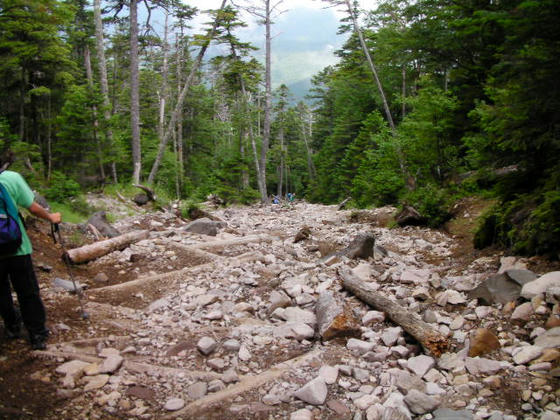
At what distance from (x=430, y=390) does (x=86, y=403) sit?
9.80ft

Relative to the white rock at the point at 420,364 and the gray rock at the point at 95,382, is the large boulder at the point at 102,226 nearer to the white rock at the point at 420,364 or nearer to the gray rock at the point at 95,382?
the gray rock at the point at 95,382

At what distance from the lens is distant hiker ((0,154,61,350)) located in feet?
11.6

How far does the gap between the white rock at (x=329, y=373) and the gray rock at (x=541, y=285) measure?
7.69ft

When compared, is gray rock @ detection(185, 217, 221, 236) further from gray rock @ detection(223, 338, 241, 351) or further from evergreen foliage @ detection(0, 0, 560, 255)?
gray rock @ detection(223, 338, 241, 351)

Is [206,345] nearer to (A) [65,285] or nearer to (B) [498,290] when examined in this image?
(A) [65,285]

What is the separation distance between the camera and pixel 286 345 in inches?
165

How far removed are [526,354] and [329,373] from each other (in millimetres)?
1806

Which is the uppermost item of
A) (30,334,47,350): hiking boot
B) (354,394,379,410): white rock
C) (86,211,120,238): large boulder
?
(86,211,120,238): large boulder

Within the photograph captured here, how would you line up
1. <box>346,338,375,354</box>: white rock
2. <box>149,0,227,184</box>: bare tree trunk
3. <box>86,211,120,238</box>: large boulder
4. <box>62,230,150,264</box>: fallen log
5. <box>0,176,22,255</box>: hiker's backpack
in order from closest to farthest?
1. <box>0,176,22,255</box>: hiker's backpack
2. <box>346,338,375,354</box>: white rock
3. <box>62,230,150,264</box>: fallen log
4. <box>86,211,120,238</box>: large boulder
5. <box>149,0,227,184</box>: bare tree trunk

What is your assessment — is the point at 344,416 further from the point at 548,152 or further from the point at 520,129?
the point at 548,152

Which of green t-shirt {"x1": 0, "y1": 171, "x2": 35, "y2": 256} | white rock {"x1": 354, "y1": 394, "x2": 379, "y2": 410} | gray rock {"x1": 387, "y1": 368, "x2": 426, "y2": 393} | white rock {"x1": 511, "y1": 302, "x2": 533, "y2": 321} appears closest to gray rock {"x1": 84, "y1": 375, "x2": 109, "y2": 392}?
green t-shirt {"x1": 0, "y1": 171, "x2": 35, "y2": 256}

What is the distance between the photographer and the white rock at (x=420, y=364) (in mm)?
3439

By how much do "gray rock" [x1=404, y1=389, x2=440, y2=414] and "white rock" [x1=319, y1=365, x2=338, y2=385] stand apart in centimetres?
68

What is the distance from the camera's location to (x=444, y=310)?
468cm
